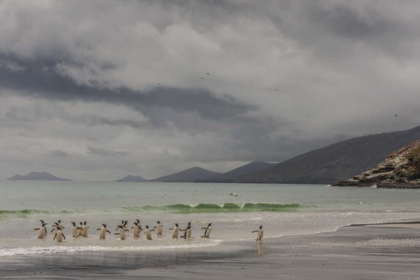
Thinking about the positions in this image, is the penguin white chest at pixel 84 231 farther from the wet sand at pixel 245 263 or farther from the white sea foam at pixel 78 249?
the wet sand at pixel 245 263

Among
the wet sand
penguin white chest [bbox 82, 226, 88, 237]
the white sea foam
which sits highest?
penguin white chest [bbox 82, 226, 88, 237]

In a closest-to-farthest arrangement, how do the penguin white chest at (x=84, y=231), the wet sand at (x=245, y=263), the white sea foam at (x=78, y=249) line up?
1. the wet sand at (x=245, y=263)
2. the white sea foam at (x=78, y=249)
3. the penguin white chest at (x=84, y=231)

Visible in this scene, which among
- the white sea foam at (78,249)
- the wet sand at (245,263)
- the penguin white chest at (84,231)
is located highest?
the penguin white chest at (84,231)

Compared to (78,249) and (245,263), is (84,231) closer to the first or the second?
(78,249)

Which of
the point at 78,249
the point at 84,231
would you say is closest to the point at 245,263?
the point at 78,249

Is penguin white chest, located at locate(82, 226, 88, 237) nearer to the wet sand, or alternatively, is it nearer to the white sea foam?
the white sea foam

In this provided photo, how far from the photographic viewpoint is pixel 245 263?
66.4 ft

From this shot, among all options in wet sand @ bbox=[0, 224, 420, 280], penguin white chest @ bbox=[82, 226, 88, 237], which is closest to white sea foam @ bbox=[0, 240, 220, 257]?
wet sand @ bbox=[0, 224, 420, 280]

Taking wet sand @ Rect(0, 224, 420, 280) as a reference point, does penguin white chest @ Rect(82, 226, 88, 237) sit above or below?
above

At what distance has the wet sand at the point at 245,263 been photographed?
57.0 ft

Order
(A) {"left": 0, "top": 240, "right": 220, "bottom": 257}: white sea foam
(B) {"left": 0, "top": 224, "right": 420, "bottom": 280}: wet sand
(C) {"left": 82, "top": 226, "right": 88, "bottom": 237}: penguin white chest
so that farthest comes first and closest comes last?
(C) {"left": 82, "top": 226, "right": 88, "bottom": 237}: penguin white chest → (A) {"left": 0, "top": 240, "right": 220, "bottom": 257}: white sea foam → (B) {"left": 0, "top": 224, "right": 420, "bottom": 280}: wet sand

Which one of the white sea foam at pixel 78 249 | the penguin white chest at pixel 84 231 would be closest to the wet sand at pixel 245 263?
the white sea foam at pixel 78 249

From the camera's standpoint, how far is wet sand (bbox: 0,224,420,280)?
17.4 metres

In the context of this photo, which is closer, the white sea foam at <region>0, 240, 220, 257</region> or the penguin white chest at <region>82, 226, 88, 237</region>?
the white sea foam at <region>0, 240, 220, 257</region>
